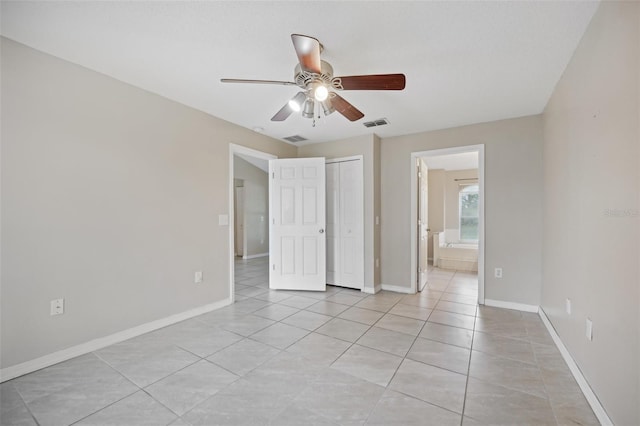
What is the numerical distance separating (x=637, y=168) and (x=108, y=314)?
12.1ft

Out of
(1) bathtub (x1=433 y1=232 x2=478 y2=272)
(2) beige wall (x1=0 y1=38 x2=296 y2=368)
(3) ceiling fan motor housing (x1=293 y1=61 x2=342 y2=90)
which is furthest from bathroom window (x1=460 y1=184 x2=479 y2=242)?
(2) beige wall (x1=0 y1=38 x2=296 y2=368)

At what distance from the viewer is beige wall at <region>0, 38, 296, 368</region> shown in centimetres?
190

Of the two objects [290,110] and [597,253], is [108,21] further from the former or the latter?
[597,253]

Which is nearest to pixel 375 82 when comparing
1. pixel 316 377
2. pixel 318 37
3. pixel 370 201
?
pixel 318 37

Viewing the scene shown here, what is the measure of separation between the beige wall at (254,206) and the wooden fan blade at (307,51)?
552 cm

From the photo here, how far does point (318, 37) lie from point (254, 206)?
235 inches

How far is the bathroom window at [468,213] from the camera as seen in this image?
7.03m

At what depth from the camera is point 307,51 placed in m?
1.54

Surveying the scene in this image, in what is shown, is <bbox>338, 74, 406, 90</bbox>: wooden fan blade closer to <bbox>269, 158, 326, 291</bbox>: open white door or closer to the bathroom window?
<bbox>269, 158, 326, 291</bbox>: open white door

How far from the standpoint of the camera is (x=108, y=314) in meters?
2.36

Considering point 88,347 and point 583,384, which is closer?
point 583,384

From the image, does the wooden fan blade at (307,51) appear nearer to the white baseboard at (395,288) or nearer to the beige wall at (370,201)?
the beige wall at (370,201)

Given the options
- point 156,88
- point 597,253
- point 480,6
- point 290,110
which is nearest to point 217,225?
point 156,88

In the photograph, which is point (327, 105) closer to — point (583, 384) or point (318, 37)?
point (318, 37)
